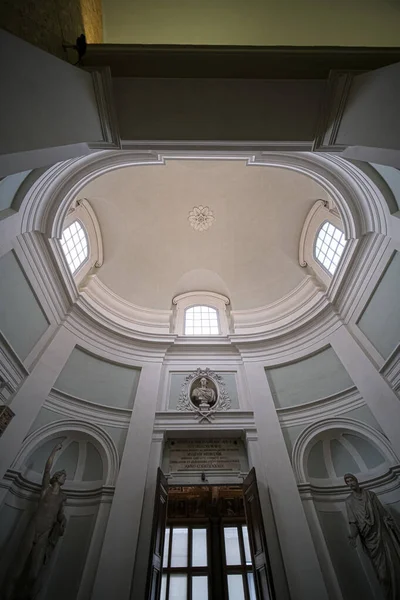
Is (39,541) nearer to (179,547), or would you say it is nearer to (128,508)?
(128,508)

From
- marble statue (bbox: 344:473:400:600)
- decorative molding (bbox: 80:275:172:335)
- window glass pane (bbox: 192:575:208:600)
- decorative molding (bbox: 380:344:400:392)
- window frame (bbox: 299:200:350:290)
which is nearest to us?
marble statue (bbox: 344:473:400:600)

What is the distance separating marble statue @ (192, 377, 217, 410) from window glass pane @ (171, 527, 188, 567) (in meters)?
3.96

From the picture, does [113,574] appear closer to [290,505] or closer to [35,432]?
[35,432]

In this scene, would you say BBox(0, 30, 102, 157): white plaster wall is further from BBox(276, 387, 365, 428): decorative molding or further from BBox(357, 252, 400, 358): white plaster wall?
BBox(276, 387, 365, 428): decorative molding

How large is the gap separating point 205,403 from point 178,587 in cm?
470

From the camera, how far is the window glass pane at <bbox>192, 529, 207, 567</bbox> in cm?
802

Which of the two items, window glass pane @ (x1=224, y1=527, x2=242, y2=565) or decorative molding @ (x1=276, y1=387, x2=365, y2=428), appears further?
window glass pane @ (x1=224, y1=527, x2=242, y2=565)

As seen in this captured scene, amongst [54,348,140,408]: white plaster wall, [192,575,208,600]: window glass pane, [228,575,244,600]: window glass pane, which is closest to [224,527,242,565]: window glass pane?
[228,575,244,600]: window glass pane

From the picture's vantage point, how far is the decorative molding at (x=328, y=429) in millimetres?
5820

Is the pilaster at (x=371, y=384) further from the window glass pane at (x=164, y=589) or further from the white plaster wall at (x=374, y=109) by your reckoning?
the window glass pane at (x=164, y=589)

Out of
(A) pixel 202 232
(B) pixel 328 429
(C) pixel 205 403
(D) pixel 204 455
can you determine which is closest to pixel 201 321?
(A) pixel 202 232

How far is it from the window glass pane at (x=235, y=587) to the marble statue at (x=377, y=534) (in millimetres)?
4190

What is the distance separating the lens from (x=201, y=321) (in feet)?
35.4

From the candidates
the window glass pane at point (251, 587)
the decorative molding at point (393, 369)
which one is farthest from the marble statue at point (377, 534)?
the window glass pane at point (251, 587)
